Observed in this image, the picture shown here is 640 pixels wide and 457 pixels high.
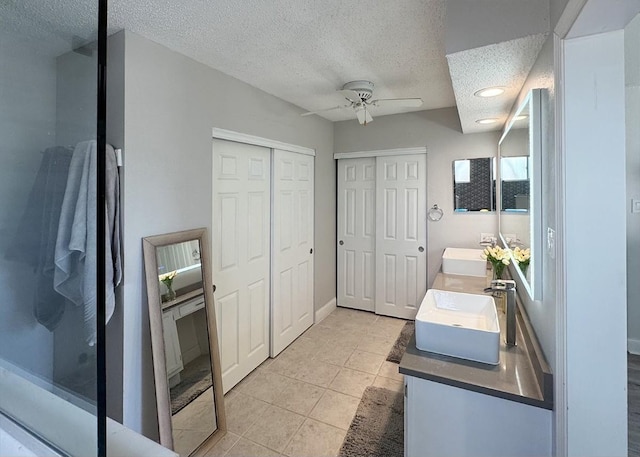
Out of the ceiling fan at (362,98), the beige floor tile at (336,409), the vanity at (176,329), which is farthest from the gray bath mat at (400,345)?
the ceiling fan at (362,98)

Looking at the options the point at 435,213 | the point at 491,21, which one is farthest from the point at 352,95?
the point at 435,213

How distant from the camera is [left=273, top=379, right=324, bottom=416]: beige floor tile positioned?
2183mm

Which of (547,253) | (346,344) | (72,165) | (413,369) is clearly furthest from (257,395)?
(547,253)

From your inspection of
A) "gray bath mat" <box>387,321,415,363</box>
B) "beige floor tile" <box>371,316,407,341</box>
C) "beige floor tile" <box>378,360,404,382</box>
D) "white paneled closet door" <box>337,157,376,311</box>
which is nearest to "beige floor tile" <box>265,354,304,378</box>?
"beige floor tile" <box>378,360,404,382</box>

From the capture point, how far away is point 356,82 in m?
2.43

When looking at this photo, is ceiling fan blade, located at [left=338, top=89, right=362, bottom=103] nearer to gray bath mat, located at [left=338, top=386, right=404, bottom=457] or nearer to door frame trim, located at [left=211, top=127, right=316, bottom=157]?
door frame trim, located at [left=211, top=127, right=316, bottom=157]

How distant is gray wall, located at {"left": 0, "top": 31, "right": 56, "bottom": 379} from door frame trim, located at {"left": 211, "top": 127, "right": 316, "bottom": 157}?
93 cm

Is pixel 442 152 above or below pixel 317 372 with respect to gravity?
above

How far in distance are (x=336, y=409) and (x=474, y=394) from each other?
1.21 m

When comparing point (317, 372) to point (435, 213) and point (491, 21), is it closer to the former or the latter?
point (435, 213)

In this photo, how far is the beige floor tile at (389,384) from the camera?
92.9 inches

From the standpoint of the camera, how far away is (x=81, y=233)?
4.75 feet

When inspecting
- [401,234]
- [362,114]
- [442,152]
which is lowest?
[401,234]

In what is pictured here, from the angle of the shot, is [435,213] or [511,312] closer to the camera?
[511,312]
